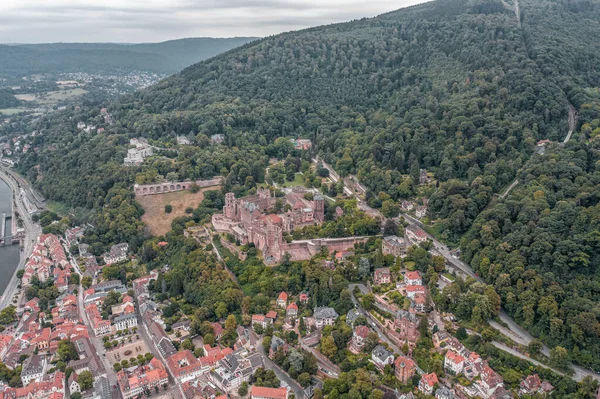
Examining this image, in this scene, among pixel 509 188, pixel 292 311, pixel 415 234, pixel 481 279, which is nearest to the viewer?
pixel 292 311

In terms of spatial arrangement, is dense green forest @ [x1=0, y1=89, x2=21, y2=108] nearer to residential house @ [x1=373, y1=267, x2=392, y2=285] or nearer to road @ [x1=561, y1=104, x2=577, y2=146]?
residential house @ [x1=373, y1=267, x2=392, y2=285]

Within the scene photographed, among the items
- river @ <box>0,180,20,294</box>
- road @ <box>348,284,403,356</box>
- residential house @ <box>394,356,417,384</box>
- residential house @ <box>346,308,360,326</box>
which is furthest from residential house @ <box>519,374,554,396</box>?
river @ <box>0,180,20,294</box>

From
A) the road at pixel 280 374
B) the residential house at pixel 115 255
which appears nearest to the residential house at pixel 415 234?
the road at pixel 280 374

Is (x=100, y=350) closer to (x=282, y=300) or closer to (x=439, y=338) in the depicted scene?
(x=282, y=300)

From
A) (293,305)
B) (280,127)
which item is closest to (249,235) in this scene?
(293,305)

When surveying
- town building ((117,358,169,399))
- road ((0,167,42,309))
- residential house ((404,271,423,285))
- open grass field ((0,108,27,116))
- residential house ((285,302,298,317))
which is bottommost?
road ((0,167,42,309))

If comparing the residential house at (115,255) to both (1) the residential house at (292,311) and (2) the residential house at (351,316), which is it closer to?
(1) the residential house at (292,311)

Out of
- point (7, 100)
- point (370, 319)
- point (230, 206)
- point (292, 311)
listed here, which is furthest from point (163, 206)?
point (7, 100)
